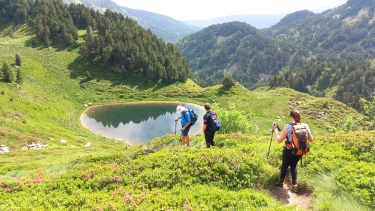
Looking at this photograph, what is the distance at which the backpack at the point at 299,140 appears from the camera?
9.67 metres

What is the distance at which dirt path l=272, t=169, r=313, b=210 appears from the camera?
9.85m

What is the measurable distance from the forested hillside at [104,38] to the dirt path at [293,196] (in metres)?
95.2

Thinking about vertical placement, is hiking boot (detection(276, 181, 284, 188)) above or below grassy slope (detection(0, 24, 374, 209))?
above

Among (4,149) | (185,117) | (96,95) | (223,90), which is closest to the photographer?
(185,117)

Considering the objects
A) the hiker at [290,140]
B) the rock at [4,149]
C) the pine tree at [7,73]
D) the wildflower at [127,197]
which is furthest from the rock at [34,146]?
the pine tree at [7,73]

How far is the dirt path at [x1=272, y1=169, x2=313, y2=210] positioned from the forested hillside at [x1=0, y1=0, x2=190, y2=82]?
95164 mm

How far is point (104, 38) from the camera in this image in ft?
370

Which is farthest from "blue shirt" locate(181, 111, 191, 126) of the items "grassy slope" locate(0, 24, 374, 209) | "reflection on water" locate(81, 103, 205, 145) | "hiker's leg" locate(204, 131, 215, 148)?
"grassy slope" locate(0, 24, 374, 209)

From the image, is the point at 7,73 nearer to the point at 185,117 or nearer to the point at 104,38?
the point at 104,38

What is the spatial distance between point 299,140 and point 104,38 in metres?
117

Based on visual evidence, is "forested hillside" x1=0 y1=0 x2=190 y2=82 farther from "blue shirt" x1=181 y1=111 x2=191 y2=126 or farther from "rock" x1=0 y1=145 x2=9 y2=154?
"blue shirt" x1=181 y1=111 x2=191 y2=126

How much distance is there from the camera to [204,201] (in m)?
9.00

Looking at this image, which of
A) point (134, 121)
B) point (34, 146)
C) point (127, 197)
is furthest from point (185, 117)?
point (134, 121)

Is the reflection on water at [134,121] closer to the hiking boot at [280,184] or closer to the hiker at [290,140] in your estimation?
the hiking boot at [280,184]
